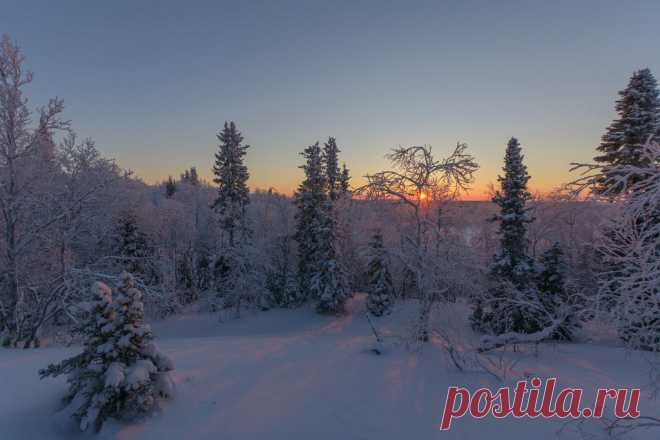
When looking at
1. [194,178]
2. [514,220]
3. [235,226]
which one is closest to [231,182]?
[235,226]

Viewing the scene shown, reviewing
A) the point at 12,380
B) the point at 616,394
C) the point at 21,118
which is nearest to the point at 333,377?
the point at 616,394

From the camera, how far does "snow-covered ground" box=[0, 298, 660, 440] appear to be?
625 cm

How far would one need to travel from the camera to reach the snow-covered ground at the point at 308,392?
625 cm

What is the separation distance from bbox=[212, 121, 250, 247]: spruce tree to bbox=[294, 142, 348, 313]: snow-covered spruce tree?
17.9 feet

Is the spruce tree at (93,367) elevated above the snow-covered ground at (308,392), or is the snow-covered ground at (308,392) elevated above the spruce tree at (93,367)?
the spruce tree at (93,367)

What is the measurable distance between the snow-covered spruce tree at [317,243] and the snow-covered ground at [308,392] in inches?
633

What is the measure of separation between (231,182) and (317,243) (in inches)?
400

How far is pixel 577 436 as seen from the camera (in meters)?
6.12

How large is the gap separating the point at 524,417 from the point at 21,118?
58.4ft

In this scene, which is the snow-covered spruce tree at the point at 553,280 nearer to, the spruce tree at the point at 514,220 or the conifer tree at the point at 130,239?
the spruce tree at the point at 514,220

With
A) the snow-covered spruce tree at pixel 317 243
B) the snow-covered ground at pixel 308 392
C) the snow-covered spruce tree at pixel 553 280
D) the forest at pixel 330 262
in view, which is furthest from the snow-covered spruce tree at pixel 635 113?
the snow-covered spruce tree at pixel 317 243

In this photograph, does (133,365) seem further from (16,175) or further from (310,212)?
(310,212)

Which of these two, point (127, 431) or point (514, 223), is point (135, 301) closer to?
point (127, 431)

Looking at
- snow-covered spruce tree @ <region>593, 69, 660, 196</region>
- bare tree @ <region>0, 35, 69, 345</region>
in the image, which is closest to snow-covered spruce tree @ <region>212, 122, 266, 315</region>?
bare tree @ <region>0, 35, 69, 345</region>
